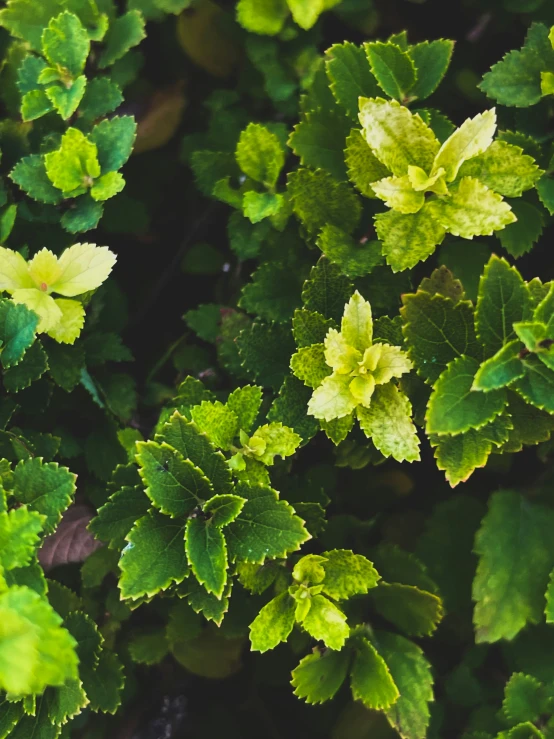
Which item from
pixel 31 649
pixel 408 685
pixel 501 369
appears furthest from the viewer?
pixel 408 685

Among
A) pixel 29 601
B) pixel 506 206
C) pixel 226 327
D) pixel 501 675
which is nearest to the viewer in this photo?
pixel 29 601

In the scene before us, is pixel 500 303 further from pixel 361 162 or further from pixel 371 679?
pixel 371 679

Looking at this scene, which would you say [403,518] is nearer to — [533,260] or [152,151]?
[533,260]

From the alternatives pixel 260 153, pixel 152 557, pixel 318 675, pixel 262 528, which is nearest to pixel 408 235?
pixel 260 153

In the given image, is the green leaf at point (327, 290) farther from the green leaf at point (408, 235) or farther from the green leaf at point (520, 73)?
the green leaf at point (520, 73)

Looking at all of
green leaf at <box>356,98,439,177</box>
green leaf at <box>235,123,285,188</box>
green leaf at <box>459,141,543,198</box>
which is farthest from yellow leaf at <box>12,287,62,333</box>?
green leaf at <box>459,141,543,198</box>

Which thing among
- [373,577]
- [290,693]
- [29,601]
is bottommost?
[290,693]

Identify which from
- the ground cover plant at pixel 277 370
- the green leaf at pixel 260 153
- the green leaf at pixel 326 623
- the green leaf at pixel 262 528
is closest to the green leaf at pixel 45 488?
the ground cover plant at pixel 277 370

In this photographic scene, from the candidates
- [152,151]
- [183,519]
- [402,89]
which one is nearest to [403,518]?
[183,519]
